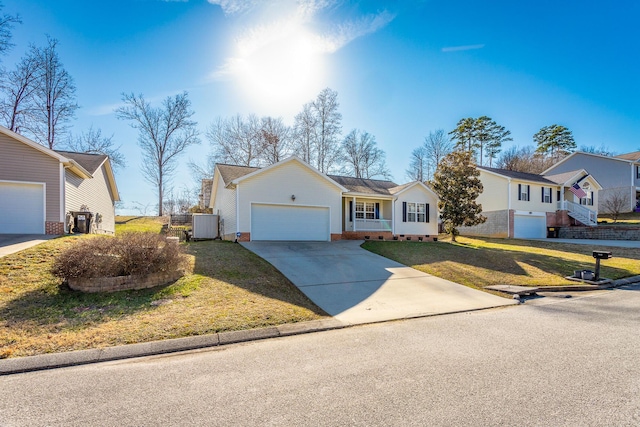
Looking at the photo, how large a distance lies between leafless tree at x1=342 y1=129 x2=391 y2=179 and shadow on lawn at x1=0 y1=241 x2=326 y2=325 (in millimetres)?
26194

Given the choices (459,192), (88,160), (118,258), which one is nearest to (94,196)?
(88,160)

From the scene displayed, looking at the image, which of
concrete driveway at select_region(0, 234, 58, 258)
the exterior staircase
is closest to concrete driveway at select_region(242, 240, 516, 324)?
concrete driveway at select_region(0, 234, 58, 258)

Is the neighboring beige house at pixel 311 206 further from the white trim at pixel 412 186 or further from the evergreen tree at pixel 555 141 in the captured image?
the evergreen tree at pixel 555 141

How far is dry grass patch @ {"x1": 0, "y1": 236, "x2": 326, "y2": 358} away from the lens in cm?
446

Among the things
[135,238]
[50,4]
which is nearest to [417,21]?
[135,238]

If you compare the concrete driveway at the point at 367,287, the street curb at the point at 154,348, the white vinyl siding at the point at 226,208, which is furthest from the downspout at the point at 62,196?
the street curb at the point at 154,348

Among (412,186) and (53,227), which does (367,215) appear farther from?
(53,227)

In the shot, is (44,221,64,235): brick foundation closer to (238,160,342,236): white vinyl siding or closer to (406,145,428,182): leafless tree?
(238,160,342,236): white vinyl siding

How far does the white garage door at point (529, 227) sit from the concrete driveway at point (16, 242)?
28929mm

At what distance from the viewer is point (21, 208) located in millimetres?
12266

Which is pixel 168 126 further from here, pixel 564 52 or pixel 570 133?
pixel 570 133

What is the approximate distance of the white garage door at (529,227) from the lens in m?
24.3

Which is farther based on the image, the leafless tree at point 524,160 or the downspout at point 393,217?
the leafless tree at point 524,160

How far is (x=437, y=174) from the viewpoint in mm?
21234
